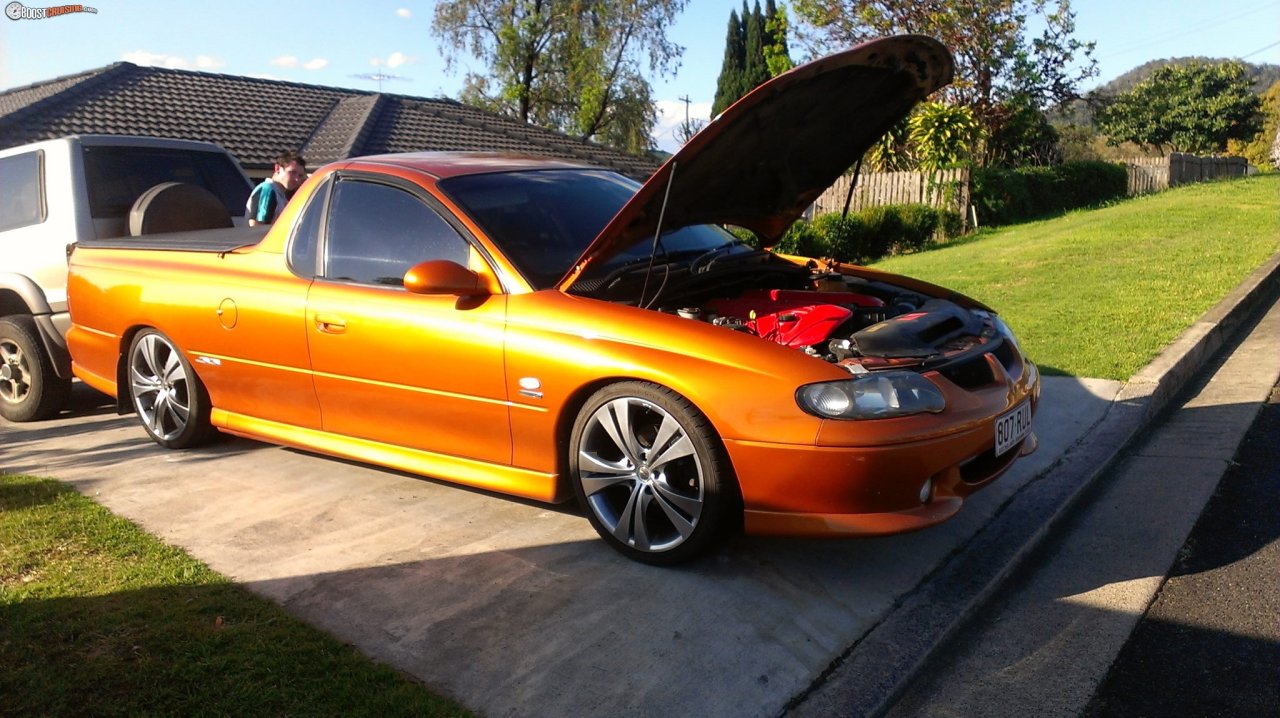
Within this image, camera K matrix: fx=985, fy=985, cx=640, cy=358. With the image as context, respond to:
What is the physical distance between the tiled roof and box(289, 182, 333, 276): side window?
1394 cm

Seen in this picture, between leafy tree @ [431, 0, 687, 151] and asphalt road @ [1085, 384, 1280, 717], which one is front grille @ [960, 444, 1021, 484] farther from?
leafy tree @ [431, 0, 687, 151]

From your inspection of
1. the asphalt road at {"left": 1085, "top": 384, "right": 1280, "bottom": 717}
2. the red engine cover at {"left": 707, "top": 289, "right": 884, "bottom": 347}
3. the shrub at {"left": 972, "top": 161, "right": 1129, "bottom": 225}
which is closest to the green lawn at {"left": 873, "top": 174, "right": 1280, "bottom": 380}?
the asphalt road at {"left": 1085, "top": 384, "right": 1280, "bottom": 717}

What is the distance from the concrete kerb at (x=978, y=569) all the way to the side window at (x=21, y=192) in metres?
5.91

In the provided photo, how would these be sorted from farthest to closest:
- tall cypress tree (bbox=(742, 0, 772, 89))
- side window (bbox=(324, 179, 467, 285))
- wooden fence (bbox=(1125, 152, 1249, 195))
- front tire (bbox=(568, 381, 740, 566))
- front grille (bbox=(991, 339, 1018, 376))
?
tall cypress tree (bbox=(742, 0, 772, 89)), wooden fence (bbox=(1125, 152, 1249, 195)), side window (bbox=(324, 179, 467, 285)), front grille (bbox=(991, 339, 1018, 376)), front tire (bbox=(568, 381, 740, 566))

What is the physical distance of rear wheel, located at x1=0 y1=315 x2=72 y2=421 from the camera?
6289 mm

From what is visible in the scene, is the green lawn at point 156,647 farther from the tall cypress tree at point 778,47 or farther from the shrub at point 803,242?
the tall cypress tree at point 778,47

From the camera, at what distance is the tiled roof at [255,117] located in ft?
60.4

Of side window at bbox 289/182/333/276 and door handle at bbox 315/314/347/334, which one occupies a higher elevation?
side window at bbox 289/182/333/276

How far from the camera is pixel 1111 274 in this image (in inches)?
404

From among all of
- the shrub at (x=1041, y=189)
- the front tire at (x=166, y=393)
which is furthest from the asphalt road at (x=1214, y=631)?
the shrub at (x=1041, y=189)

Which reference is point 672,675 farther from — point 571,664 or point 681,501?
point 681,501

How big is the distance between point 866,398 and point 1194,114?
209 ft

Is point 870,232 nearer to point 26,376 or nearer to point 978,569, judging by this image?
point 26,376

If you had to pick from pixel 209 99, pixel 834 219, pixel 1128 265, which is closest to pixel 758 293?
pixel 1128 265
